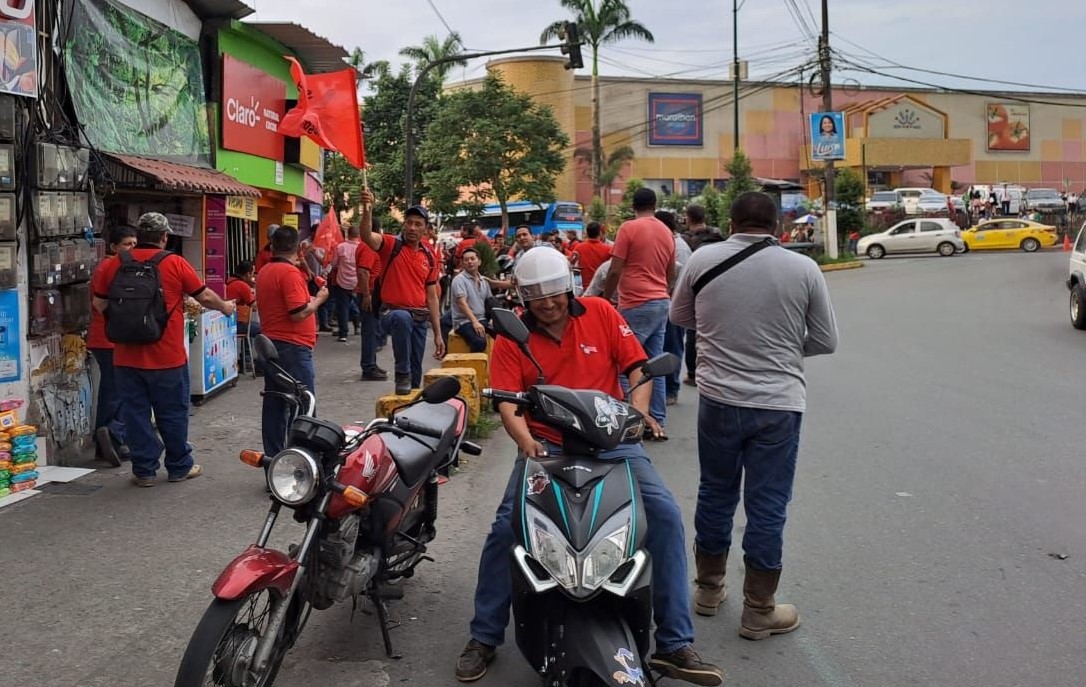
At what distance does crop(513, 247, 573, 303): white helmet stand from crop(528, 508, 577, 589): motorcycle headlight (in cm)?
94

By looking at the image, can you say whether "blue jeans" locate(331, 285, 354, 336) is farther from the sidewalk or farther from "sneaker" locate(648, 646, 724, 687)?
"sneaker" locate(648, 646, 724, 687)

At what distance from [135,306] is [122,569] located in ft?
6.61

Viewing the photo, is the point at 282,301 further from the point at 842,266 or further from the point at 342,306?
the point at 842,266

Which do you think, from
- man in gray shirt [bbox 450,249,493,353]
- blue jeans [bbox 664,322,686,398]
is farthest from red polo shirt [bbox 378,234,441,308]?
blue jeans [bbox 664,322,686,398]

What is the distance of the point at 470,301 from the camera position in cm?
1135

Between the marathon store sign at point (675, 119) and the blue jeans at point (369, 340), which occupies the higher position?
the marathon store sign at point (675, 119)

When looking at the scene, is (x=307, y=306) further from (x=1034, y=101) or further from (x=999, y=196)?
(x=1034, y=101)

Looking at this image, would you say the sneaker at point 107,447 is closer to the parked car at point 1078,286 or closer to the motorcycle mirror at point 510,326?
the motorcycle mirror at point 510,326

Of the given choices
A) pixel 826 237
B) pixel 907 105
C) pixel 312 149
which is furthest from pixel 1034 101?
Answer: pixel 312 149

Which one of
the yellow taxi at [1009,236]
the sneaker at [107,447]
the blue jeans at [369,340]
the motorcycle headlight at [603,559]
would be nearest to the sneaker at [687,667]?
the motorcycle headlight at [603,559]

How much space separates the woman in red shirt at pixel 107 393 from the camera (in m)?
7.91

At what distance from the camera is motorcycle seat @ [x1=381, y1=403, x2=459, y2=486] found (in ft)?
14.2

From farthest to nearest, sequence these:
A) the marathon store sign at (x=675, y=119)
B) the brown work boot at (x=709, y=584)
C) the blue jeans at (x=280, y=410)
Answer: the marathon store sign at (x=675, y=119), the blue jeans at (x=280, y=410), the brown work boot at (x=709, y=584)

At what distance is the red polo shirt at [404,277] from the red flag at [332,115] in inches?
42.0
